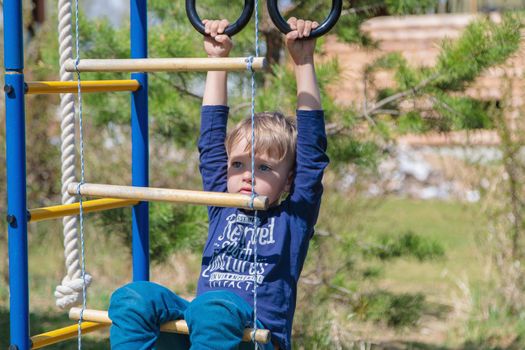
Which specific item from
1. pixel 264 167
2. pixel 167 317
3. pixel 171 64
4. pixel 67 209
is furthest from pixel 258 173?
pixel 67 209

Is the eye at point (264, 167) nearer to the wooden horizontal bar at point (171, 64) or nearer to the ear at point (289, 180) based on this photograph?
the ear at point (289, 180)

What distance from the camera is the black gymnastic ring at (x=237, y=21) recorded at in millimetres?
2834

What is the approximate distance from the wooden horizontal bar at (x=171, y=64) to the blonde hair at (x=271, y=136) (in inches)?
10.8

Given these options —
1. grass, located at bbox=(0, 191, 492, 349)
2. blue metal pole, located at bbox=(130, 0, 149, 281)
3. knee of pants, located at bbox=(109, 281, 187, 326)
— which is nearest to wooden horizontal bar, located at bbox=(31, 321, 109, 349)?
blue metal pole, located at bbox=(130, 0, 149, 281)

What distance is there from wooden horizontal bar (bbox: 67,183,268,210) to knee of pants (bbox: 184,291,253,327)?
0.25 metres

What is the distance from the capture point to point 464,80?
413 centimetres

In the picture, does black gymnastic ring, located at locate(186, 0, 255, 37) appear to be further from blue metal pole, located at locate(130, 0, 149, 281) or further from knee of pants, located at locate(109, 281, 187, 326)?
knee of pants, located at locate(109, 281, 187, 326)

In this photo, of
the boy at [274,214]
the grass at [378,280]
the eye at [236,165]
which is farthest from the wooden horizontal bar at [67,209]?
the grass at [378,280]

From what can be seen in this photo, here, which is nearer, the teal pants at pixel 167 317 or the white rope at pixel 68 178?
the teal pants at pixel 167 317

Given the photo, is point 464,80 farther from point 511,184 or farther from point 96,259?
point 96,259

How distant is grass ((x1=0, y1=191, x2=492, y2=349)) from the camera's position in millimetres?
5008

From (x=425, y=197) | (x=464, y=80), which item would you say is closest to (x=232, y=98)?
(x=464, y=80)

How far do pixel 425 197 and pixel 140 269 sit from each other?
7.06 meters

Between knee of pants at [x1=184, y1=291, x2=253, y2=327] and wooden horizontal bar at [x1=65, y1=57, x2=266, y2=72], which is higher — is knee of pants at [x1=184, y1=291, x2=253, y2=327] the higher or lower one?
the lower one
